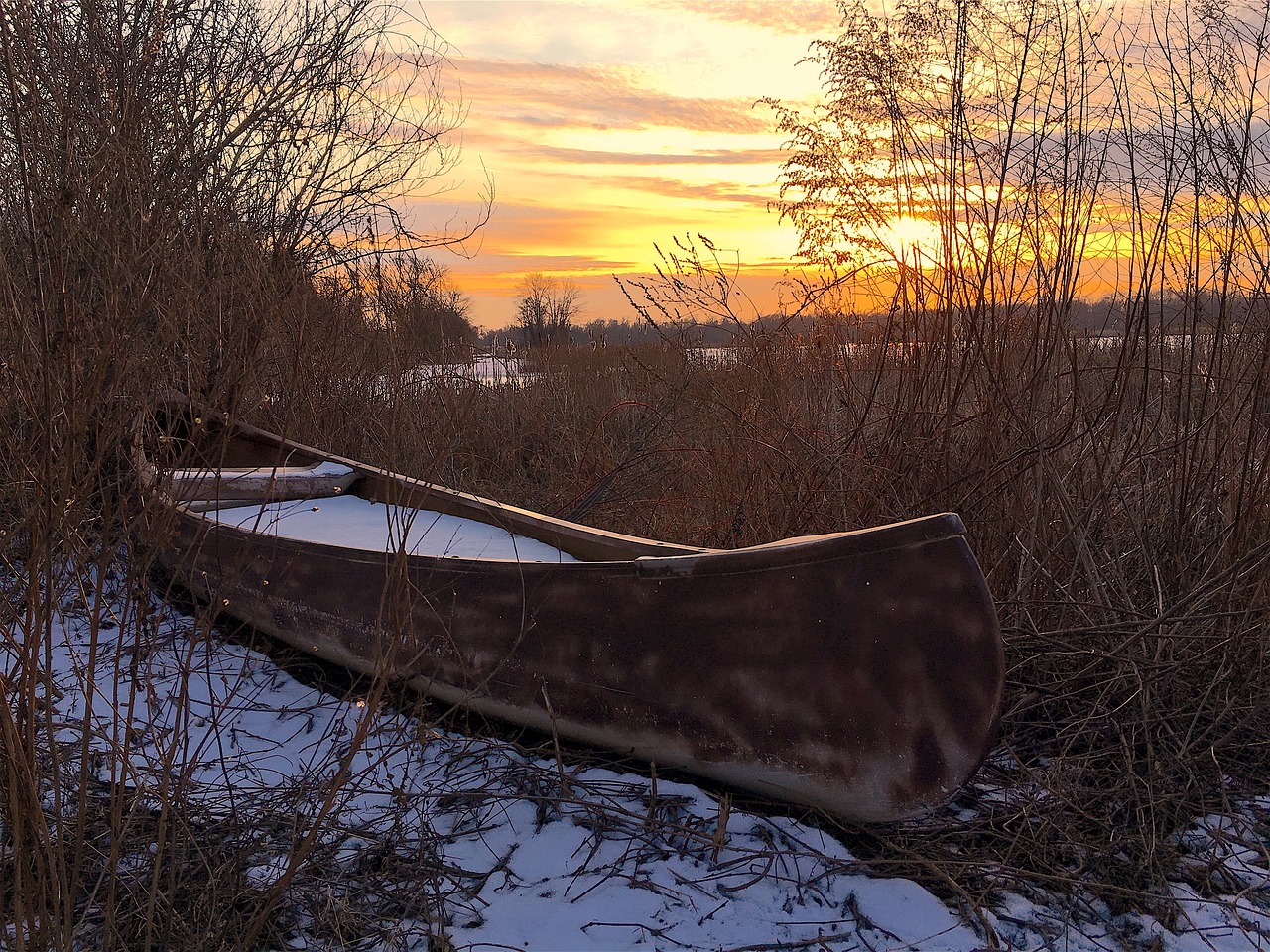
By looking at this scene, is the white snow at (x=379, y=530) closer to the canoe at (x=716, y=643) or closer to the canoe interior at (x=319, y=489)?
the canoe interior at (x=319, y=489)

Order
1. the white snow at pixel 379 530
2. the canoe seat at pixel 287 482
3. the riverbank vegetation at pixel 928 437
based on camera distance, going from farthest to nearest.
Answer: the canoe seat at pixel 287 482 → the white snow at pixel 379 530 → the riverbank vegetation at pixel 928 437

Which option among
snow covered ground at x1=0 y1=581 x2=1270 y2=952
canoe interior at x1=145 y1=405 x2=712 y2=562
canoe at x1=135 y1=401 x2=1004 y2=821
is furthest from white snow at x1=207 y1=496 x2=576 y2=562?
snow covered ground at x1=0 y1=581 x2=1270 y2=952

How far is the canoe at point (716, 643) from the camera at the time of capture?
2.26 m

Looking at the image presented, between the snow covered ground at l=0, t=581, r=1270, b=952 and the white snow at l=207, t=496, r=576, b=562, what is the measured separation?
108cm

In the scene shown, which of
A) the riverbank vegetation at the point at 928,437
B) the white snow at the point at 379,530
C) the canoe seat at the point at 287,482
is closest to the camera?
the riverbank vegetation at the point at 928,437

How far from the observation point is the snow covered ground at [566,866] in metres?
2.18

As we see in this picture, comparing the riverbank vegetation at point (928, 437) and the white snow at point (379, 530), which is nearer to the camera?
the riverbank vegetation at point (928, 437)

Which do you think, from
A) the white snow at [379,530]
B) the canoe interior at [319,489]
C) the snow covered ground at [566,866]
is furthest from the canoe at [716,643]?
the white snow at [379,530]

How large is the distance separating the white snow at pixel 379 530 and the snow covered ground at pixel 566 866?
108cm

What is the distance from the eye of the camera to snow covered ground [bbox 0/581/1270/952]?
2.18 m

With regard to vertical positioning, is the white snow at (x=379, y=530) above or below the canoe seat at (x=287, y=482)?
below

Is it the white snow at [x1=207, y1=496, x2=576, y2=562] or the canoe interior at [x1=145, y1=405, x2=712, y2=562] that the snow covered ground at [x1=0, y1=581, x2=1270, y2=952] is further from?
the white snow at [x1=207, y1=496, x2=576, y2=562]

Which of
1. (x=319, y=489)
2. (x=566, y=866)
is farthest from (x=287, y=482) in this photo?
(x=566, y=866)

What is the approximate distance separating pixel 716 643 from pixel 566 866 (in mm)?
730
